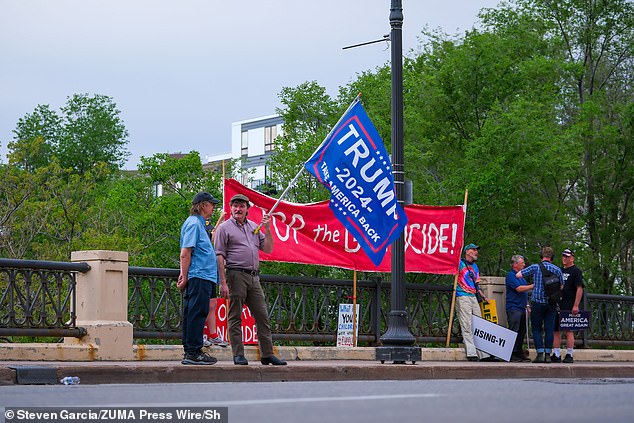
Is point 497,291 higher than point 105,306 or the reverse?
higher

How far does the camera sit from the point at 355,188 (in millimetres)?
15352

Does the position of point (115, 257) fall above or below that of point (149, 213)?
below

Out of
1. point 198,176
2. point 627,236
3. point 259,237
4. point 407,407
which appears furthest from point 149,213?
point 407,407

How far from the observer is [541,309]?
18.7 m

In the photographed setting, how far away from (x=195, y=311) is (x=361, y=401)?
465 cm

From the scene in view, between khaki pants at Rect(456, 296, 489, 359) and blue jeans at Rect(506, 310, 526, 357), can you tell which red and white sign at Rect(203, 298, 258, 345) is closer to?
khaki pants at Rect(456, 296, 489, 359)

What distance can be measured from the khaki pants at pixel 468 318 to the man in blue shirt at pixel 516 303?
0.68 m

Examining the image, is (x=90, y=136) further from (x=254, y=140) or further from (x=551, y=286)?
(x=551, y=286)

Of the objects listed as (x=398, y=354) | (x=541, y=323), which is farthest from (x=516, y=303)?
(x=398, y=354)

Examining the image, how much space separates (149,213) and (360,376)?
49191 mm

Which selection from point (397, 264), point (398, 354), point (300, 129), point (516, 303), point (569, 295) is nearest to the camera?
point (398, 354)

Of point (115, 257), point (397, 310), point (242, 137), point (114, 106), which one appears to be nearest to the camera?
point (115, 257)

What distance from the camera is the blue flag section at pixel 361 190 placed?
50.2 ft

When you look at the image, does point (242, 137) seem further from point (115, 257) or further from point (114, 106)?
point (115, 257)
